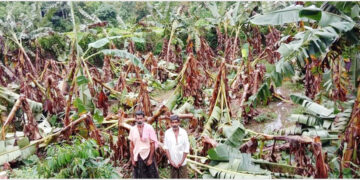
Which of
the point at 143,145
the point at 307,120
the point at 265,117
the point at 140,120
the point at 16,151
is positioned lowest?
the point at 265,117

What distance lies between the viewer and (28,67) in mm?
10375

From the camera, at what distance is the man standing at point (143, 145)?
415cm

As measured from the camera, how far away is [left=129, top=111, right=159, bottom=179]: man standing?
13.6ft

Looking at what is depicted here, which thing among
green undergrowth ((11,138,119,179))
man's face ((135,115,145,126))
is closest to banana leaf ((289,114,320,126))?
man's face ((135,115,145,126))

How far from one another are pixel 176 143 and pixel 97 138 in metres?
1.74

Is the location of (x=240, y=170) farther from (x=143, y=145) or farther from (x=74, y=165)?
(x=74, y=165)

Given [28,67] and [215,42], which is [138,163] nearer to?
[28,67]

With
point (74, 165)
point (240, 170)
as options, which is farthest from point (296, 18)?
point (74, 165)

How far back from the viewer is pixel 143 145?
420 cm

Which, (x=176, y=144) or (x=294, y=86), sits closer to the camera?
(x=176, y=144)

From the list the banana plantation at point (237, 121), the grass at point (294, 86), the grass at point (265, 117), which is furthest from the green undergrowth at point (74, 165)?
the grass at point (294, 86)

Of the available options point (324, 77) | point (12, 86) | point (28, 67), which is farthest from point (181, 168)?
point (28, 67)

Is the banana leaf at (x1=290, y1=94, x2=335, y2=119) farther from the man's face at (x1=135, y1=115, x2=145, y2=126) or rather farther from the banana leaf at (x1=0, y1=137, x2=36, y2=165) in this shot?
the banana leaf at (x1=0, y1=137, x2=36, y2=165)

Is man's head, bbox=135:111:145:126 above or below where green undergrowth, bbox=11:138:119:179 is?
above
